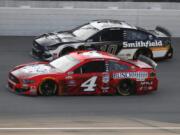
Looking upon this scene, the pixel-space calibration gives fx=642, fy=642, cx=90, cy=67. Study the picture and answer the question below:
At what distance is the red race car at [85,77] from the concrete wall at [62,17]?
9.45 m

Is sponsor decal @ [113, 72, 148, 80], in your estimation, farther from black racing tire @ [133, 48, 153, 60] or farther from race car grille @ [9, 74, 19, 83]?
black racing tire @ [133, 48, 153, 60]

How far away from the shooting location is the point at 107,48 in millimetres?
22500

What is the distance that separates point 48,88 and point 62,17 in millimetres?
10907

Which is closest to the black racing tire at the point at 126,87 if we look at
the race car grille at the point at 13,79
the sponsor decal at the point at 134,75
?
the sponsor decal at the point at 134,75

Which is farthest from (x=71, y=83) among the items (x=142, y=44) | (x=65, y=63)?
(x=142, y=44)

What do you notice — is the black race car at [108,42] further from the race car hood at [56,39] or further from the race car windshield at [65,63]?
the race car windshield at [65,63]

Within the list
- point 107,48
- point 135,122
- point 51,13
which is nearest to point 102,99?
point 135,122

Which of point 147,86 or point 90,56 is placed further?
point 147,86

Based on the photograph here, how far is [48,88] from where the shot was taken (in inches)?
675

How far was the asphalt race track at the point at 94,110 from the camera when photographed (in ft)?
47.1

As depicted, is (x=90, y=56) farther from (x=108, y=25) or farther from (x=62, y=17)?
(x=62, y=17)

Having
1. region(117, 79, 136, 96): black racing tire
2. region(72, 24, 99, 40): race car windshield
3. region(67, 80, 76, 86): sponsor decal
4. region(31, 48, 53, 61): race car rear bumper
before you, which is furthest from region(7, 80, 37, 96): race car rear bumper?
region(72, 24, 99, 40): race car windshield

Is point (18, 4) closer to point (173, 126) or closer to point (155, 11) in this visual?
point (155, 11)

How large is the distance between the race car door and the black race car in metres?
4.49
